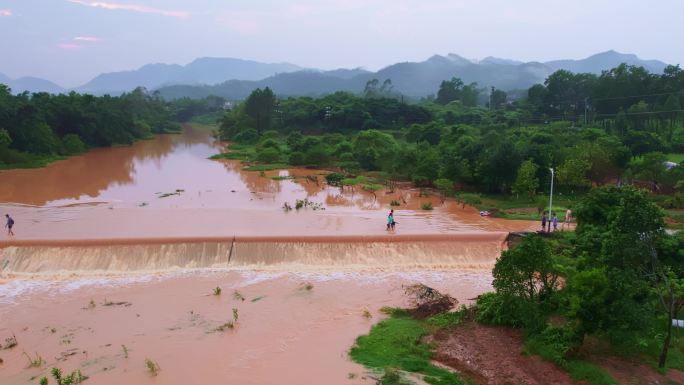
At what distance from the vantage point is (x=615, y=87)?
44.2m

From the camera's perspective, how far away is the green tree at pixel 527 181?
69.8 ft

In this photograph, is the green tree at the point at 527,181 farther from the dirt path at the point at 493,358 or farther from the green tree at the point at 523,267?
the dirt path at the point at 493,358

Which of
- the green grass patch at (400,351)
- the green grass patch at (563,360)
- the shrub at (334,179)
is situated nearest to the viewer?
the green grass patch at (563,360)

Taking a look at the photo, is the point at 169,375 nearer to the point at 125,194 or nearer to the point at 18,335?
the point at 18,335

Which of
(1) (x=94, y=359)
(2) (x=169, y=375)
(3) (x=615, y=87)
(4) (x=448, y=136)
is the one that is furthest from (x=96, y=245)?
(3) (x=615, y=87)

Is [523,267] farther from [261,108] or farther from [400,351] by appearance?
[261,108]

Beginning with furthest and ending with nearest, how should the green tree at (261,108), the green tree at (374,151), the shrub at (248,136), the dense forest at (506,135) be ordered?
the green tree at (261,108) < the shrub at (248,136) < the green tree at (374,151) < the dense forest at (506,135)

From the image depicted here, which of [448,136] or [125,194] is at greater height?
[448,136]

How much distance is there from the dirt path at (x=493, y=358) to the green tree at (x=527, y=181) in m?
12.1

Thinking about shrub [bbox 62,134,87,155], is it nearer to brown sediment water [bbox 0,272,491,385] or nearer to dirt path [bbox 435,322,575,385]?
brown sediment water [bbox 0,272,491,385]

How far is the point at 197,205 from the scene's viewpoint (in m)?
22.4

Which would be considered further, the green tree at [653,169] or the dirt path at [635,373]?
the green tree at [653,169]

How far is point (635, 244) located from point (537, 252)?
1759 millimetres

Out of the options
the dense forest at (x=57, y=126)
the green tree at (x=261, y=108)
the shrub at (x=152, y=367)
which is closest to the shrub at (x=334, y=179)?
the shrub at (x=152, y=367)
